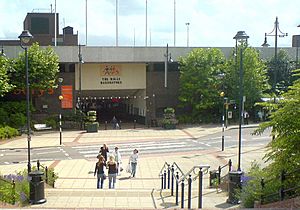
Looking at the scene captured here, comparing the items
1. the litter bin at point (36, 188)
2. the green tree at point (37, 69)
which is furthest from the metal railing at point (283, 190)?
the green tree at point (37, 69)

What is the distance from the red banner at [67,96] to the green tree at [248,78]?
667 inches

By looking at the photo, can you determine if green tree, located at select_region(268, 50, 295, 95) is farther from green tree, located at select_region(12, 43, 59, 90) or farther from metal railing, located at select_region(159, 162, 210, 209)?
metal railing, located at select_region(159, 162, 210, 209)

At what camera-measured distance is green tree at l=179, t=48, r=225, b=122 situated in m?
46.6

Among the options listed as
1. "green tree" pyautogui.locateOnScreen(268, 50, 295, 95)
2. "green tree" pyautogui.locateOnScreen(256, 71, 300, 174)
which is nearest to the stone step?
"green tree" pyautogui.locateOnScreen(256, 71, 300, 174)

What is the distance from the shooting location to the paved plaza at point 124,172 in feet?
46.1

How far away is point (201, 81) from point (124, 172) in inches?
995

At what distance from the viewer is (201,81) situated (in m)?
46.7

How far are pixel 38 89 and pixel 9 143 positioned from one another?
10108mm

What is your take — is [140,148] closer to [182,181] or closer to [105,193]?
[105,193]

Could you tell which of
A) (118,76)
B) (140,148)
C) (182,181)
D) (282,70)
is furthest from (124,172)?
(282,70)

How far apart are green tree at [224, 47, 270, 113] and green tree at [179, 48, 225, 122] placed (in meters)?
1.21

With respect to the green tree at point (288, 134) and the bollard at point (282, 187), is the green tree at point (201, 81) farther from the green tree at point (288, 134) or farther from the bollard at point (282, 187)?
the bollard at point (282, 187)

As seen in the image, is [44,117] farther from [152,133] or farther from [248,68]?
[248,68]

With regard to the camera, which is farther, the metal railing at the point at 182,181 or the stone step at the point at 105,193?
the stone step at the point at 105,193
